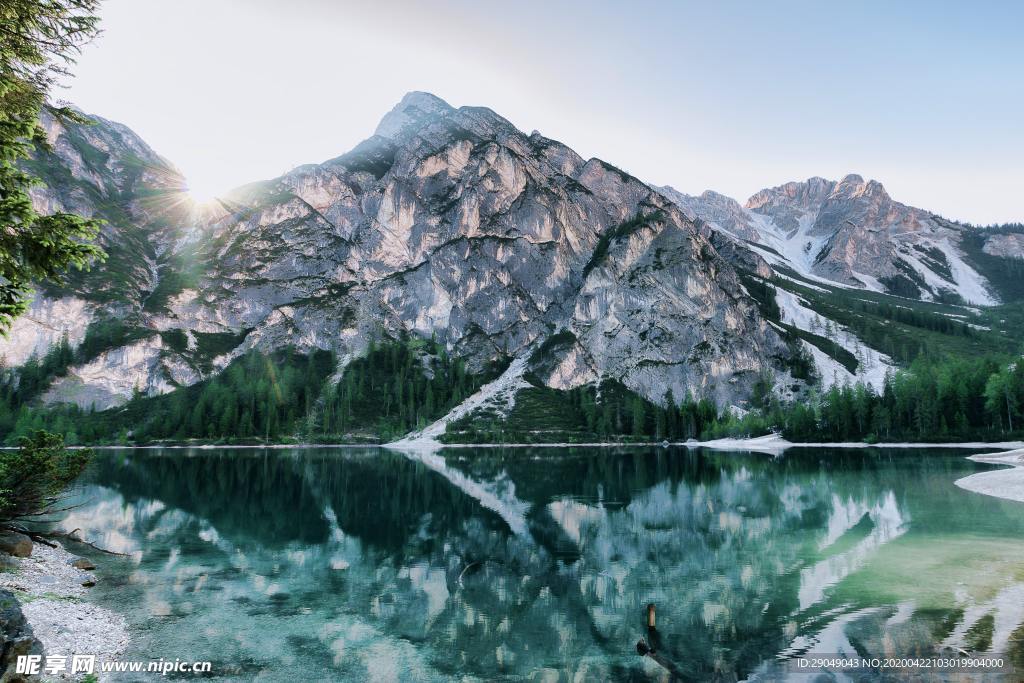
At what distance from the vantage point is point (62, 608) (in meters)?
23.8

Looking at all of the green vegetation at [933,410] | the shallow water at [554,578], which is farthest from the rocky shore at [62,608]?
the green vegetation at [933,410]

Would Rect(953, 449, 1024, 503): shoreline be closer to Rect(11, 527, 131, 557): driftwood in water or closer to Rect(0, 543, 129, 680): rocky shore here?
Rect(0, 543, 129, 680): rocky shore

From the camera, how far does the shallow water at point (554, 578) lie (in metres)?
20.9

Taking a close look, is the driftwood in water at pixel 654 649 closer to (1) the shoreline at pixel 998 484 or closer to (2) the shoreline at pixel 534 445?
(1) the shoreline at pixel 998 484

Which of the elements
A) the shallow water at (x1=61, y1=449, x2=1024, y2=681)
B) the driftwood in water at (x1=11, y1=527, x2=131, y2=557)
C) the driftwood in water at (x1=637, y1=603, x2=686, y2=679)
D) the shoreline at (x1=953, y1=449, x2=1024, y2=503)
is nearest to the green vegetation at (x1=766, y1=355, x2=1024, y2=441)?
the shoreline at (x1=953, y1=449, x2=1024, y2=503)

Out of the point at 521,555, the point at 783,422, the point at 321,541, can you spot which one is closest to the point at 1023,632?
the point at 521,555

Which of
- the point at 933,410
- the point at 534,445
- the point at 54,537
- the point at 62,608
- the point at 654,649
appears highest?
the point at 933,410

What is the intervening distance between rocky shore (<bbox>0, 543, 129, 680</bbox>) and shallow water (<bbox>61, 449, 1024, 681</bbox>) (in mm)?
A: 1002

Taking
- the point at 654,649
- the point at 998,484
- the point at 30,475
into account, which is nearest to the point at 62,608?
the point at 30,475

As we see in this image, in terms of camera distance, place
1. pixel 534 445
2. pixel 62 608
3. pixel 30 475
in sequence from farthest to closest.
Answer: pixel 534 445 < pixel 30 475 < pixel 62 608

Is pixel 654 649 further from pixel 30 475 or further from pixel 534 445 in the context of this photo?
pixel 534 445

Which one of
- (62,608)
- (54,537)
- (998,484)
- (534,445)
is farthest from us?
(534,445)

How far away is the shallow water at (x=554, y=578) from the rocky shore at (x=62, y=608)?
3.29ft

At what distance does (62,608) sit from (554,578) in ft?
79.0
